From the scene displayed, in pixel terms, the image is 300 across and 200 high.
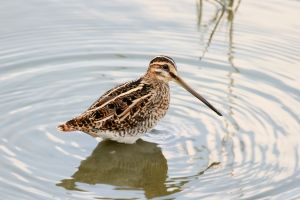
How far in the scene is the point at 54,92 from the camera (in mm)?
9898

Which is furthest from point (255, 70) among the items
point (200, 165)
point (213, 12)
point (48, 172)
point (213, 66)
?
point (48, 172)

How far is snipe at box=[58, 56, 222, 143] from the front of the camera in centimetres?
876

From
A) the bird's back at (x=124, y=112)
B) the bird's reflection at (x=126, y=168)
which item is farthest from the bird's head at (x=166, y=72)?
the bird's reflection at (x=126, y=168)

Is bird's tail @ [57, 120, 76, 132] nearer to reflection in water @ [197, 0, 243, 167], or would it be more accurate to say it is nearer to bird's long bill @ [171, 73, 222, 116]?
bird's long bill @ [171, 73, 222, 116]

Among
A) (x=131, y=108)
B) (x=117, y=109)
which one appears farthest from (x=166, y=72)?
(x=117, y=109)

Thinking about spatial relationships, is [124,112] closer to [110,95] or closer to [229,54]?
[110,95]

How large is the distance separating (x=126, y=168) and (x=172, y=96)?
156 centimetres

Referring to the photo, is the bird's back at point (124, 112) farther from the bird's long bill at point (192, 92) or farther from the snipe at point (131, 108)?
the bird's long bill at point (192, 92)

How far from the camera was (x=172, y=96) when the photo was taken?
10039 millimetres

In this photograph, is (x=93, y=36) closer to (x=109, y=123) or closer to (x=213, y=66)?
(x=213, y=66)

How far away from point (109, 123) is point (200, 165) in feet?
3.21

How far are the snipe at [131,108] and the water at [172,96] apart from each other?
0.23m

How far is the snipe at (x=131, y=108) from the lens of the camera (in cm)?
876

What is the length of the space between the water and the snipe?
0.76 ft
